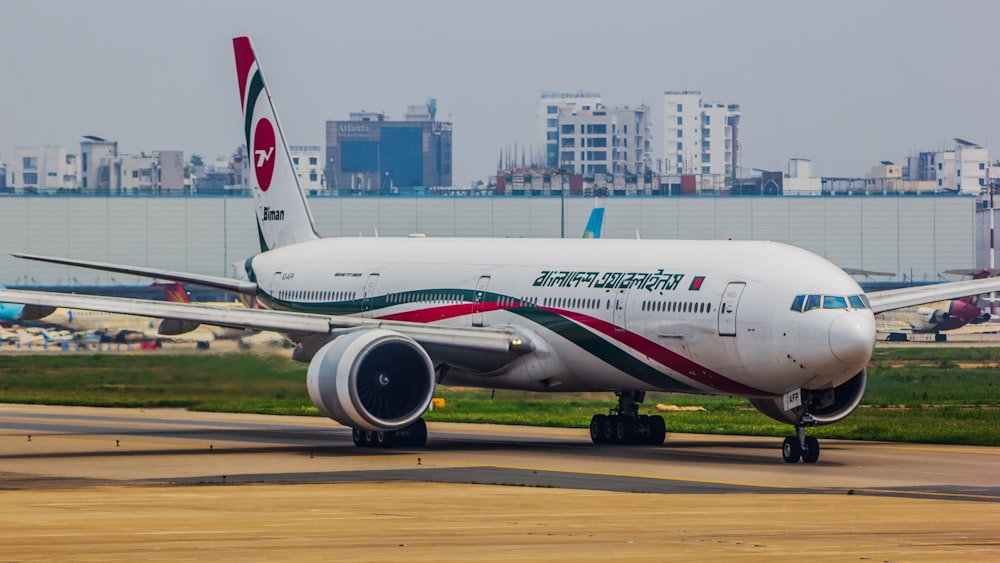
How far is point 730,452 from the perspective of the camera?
34.7m

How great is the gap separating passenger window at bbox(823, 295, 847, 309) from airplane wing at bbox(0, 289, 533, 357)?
24.1 ft

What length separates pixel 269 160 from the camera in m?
46.1

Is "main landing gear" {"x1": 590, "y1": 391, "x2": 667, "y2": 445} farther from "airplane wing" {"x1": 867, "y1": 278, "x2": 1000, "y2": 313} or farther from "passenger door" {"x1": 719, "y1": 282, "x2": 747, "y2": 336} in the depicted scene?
"passenger door" {"x1": 719, "y1": 282, "x2": 747, "y2": 336}

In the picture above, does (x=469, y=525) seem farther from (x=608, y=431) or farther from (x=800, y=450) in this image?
(x=608, y=431)

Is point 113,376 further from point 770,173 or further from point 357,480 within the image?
point 770,173

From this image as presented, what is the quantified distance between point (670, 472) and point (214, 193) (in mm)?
138613

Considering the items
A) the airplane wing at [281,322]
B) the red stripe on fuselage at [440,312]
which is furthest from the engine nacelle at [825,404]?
the red stripe on fuselage at [440,312]

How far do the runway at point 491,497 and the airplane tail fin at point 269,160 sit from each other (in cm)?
779

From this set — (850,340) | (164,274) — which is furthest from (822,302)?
(164,274)

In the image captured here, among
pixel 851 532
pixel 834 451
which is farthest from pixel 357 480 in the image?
pixel 834 451

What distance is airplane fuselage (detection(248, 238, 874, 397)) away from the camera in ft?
100

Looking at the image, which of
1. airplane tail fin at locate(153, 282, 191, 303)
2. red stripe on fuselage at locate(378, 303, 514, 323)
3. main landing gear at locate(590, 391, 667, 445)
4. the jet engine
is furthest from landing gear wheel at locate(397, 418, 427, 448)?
the jet engine

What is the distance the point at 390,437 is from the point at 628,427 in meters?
5.40

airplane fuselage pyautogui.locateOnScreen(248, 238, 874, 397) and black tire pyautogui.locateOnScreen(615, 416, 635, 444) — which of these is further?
black tire pyautogui.locateOnScreen(615, 416, 635, 444)
